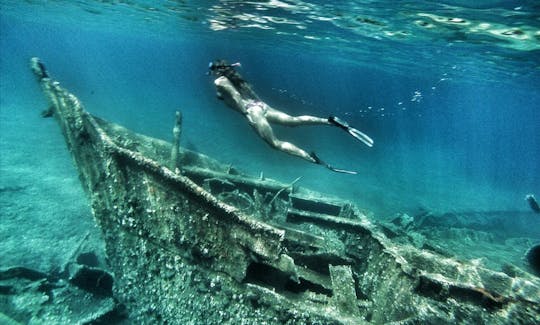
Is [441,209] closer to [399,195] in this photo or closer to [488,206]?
[399,195]

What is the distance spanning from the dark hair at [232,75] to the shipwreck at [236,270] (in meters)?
2.55

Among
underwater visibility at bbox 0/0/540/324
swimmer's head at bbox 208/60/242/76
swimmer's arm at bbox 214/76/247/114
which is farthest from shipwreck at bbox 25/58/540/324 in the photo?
swimmer's head at bbox 208/60/242/76

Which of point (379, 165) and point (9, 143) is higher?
point (9, 143)

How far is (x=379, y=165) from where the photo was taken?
3844cm

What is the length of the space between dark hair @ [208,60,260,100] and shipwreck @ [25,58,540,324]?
2552mm

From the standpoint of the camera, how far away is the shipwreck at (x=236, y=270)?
3930mm

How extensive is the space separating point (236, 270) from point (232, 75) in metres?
4.00

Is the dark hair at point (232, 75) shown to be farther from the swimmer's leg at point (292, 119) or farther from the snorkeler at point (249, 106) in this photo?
the swimmer's leg at point (292, 119)

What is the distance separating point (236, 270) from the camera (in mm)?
4270

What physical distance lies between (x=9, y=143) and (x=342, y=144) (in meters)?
35.5

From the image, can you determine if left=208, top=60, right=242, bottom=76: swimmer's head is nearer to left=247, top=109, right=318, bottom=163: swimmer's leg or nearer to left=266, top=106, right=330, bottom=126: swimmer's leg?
left=247, top=109, right=318, bottom=163: swimmer's leg

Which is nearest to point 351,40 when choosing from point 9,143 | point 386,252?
point 386,252

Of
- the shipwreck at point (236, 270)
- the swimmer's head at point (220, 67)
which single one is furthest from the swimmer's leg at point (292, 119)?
the shipwreck at point (236, 270)

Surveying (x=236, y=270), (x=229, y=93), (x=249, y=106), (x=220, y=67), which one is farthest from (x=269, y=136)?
(x=236, y=270)
